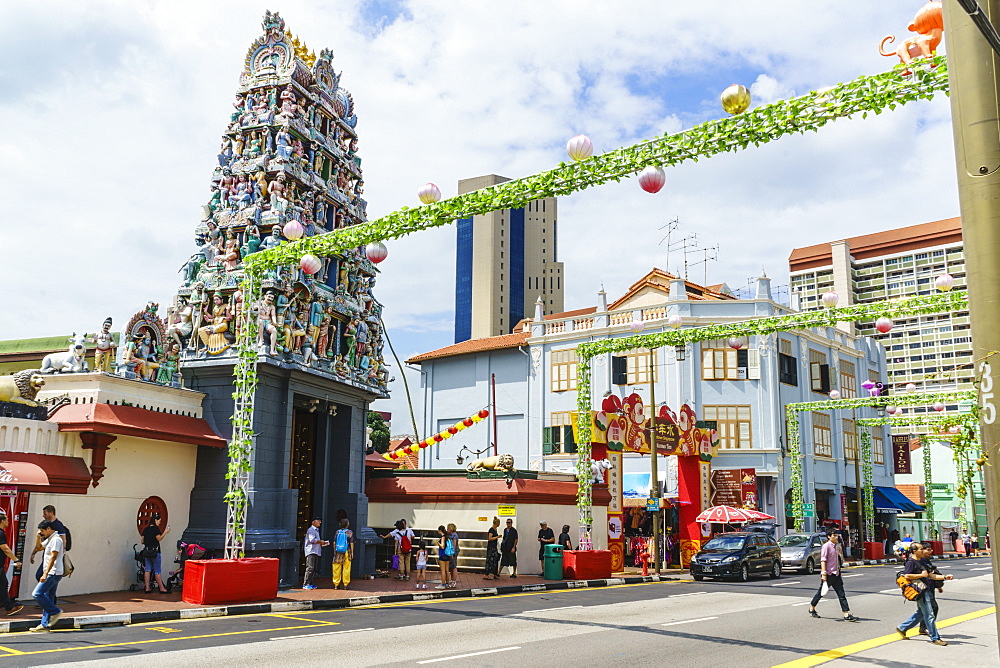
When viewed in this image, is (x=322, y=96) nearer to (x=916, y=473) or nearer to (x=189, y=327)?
(x=189, y=327)

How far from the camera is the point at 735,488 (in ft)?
124

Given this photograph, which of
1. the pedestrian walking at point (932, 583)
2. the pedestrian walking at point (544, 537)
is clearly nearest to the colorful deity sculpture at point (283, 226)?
the pedestrian walking at point (544, 537)

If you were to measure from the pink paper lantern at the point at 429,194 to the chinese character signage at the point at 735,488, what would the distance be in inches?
1063

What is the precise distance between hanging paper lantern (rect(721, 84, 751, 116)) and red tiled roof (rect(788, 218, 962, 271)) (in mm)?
90233

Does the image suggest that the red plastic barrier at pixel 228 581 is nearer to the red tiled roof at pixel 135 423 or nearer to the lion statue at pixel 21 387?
the red tiled roof at pixel 135 423

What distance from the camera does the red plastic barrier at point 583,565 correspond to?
951 inches

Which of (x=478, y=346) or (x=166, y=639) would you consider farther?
(x=478, y=346)

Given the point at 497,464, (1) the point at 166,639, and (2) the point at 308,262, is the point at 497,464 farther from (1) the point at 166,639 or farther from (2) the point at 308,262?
(1) the point at 166,639

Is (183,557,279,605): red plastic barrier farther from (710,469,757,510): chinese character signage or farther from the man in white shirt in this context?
(710,469,757,510): chinese character signage

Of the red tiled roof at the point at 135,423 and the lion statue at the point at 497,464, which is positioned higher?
the red tiled roof at the point at 135,423

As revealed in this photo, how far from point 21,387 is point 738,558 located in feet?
66.3

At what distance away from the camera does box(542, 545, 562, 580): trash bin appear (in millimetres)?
24219

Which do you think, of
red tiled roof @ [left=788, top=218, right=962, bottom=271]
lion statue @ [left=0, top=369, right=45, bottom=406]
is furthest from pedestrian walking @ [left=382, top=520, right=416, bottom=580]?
red tiled roof @ [left=788, top=218, right=962, bottom=271]

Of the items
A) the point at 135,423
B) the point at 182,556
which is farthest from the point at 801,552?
the point at 135,423
